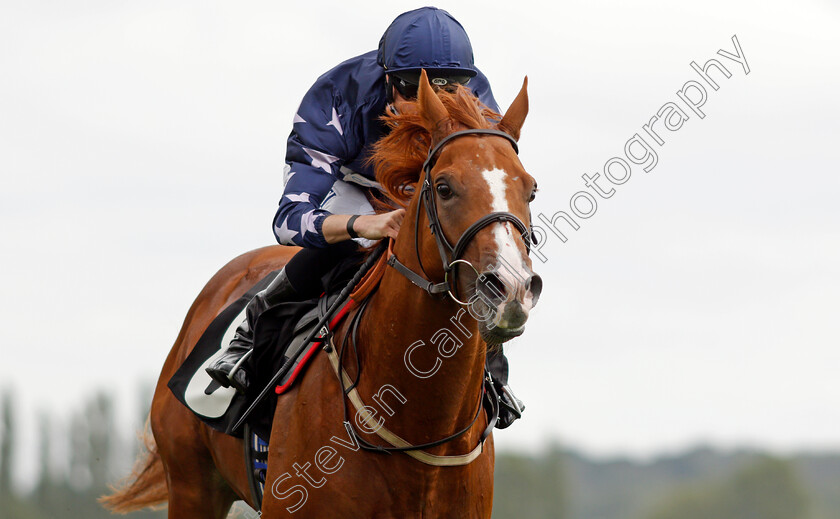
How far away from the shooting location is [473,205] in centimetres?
373

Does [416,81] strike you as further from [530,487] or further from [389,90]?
[530,487]

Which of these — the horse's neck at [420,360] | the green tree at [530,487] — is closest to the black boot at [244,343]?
the horse's neck at [420,360]

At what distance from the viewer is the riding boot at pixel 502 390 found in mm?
5047

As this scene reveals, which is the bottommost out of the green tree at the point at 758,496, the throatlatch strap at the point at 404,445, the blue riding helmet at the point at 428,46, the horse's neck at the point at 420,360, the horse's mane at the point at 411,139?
the throatlatch strap at the point at 404,445

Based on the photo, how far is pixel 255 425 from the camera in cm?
517

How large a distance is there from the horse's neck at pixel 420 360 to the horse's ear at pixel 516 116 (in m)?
0.61

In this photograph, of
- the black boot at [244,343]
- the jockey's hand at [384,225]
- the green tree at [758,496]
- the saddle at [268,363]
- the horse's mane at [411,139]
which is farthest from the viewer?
the green tree at [758,496]

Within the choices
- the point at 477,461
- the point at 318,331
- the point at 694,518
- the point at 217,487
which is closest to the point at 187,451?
the point at 217,487

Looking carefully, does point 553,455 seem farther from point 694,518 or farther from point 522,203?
point 522,203

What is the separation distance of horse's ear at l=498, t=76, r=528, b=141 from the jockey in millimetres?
586

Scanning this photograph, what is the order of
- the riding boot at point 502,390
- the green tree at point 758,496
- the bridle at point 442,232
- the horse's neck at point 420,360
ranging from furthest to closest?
the green tree at point 758,496
the riding boot at point 502,390
the horse's neck at point 420,360
the bridle at point 442,232

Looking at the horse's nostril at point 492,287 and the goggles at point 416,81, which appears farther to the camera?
the goggles at point 416,81

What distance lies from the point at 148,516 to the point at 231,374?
2285cm

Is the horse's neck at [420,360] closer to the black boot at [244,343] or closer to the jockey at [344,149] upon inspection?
the jockey at [344,149]
